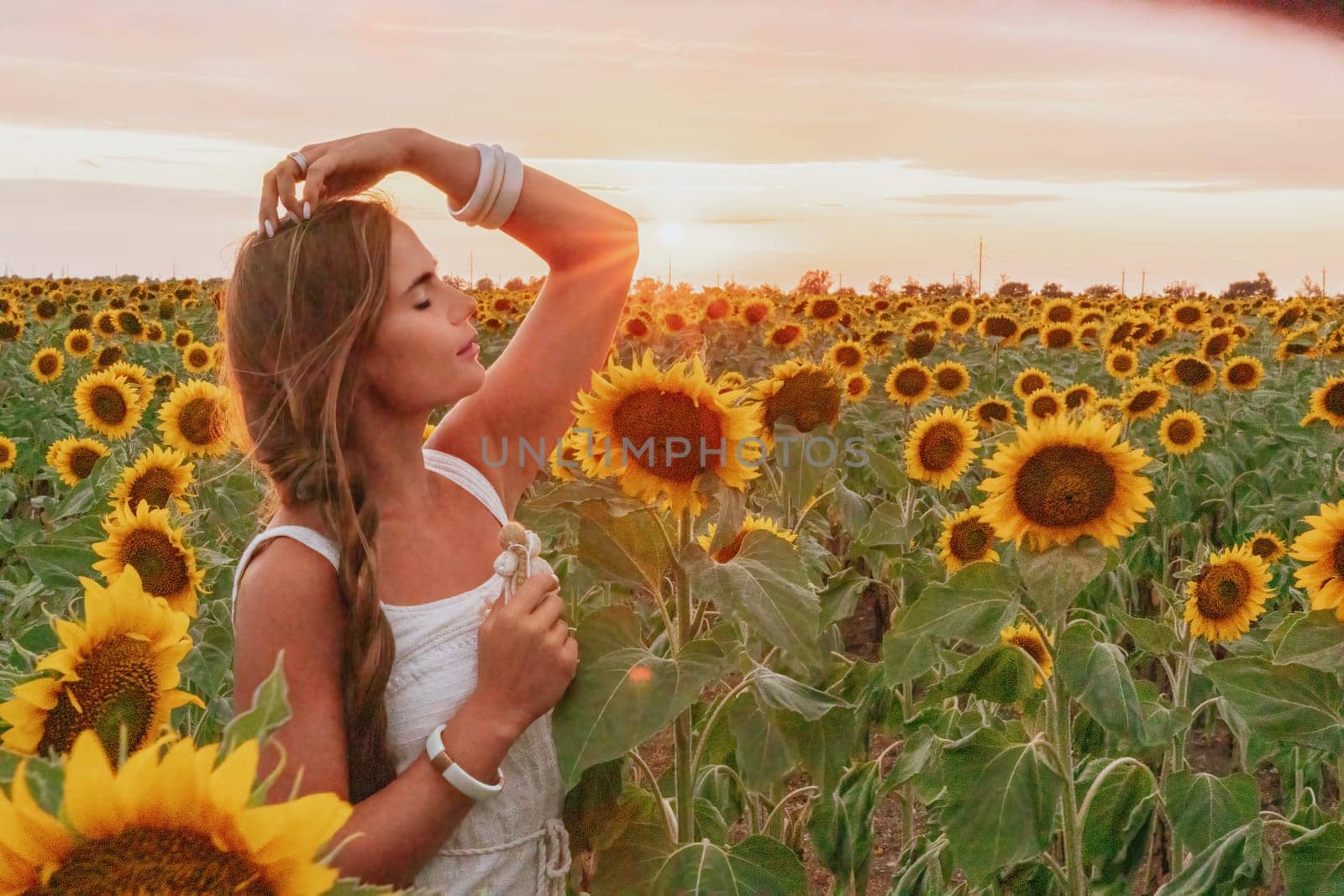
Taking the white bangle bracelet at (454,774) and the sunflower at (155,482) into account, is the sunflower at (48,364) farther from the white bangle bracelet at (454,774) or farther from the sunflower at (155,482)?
the white bangle bracelet at (454,774)

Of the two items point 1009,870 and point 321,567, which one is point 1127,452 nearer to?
point 1009,870

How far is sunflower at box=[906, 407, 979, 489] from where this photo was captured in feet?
15.5

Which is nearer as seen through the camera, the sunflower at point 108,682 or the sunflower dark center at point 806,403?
the sunflower at point 108,682

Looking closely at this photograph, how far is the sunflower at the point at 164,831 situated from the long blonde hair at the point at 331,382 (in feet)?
3.47

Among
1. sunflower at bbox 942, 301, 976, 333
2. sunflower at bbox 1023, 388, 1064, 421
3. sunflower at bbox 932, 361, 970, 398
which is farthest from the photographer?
sunflower at bbox 942, 301, 976, 333

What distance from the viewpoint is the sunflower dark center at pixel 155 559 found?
3.04 meters

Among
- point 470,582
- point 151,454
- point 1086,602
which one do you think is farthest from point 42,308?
point 470,582

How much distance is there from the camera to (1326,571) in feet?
6.31

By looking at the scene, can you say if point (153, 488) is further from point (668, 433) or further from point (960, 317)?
point (960, 317)

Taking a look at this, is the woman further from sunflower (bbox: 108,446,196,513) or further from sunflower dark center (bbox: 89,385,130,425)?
sunflower dark center (bbox: 89,385,130,425)

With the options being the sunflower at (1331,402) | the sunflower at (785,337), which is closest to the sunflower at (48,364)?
the sunflower at (785,337)

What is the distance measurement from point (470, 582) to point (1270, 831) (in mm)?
3472

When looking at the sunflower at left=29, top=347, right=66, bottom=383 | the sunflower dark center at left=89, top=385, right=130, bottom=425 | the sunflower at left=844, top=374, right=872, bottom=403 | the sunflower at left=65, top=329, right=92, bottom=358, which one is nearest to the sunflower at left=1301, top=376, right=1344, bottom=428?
the sunflower at left=844, top=374, right=872, bottom=403

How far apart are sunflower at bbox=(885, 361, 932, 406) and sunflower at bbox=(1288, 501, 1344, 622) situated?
4651 millimetres
